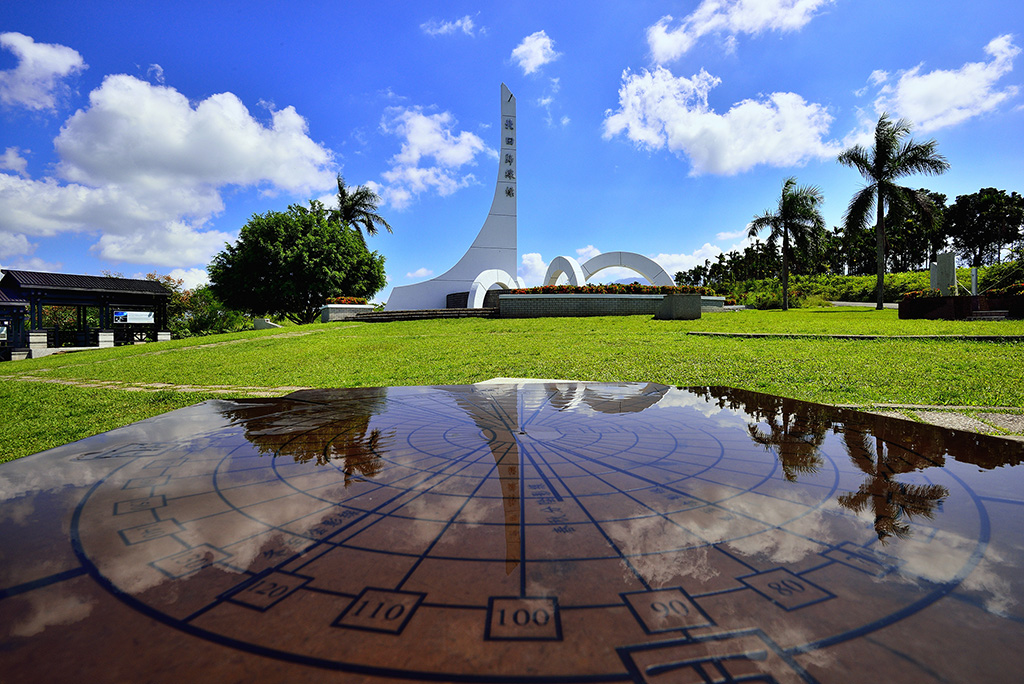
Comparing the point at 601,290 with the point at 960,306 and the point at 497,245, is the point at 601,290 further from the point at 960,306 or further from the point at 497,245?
the point at 960,306

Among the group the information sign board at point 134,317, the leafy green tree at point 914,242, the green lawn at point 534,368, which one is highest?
the leafy green tree at point 914,242

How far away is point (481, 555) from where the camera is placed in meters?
1.30

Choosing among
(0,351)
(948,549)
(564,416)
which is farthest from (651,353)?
(0,351)

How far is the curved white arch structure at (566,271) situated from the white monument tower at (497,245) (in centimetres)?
256

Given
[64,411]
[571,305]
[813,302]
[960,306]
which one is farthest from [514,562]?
[813,302]

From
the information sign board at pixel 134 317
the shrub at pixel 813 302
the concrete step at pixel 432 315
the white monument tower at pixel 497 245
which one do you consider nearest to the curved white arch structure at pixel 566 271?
the white monument tower at pixel 497 245

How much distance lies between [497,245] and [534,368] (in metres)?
20.1

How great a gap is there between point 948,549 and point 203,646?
6.40 feet

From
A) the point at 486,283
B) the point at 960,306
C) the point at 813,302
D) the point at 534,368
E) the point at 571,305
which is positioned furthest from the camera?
the point at 813,302

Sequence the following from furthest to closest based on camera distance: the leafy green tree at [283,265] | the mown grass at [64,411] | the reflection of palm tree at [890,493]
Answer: the leafy green tree at [283,265] → the mown grass at [64,411] → the reflection of palm tree at [890,493]

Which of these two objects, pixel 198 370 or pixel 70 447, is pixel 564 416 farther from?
pixel 198 370

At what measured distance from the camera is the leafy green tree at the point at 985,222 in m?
38.0

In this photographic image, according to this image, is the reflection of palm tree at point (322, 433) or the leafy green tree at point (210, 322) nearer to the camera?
the reflection of palm tree at point (322, 433)

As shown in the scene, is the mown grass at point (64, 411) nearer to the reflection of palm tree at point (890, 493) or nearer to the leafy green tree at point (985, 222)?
the reflection of palm tree at point (890, 493)
